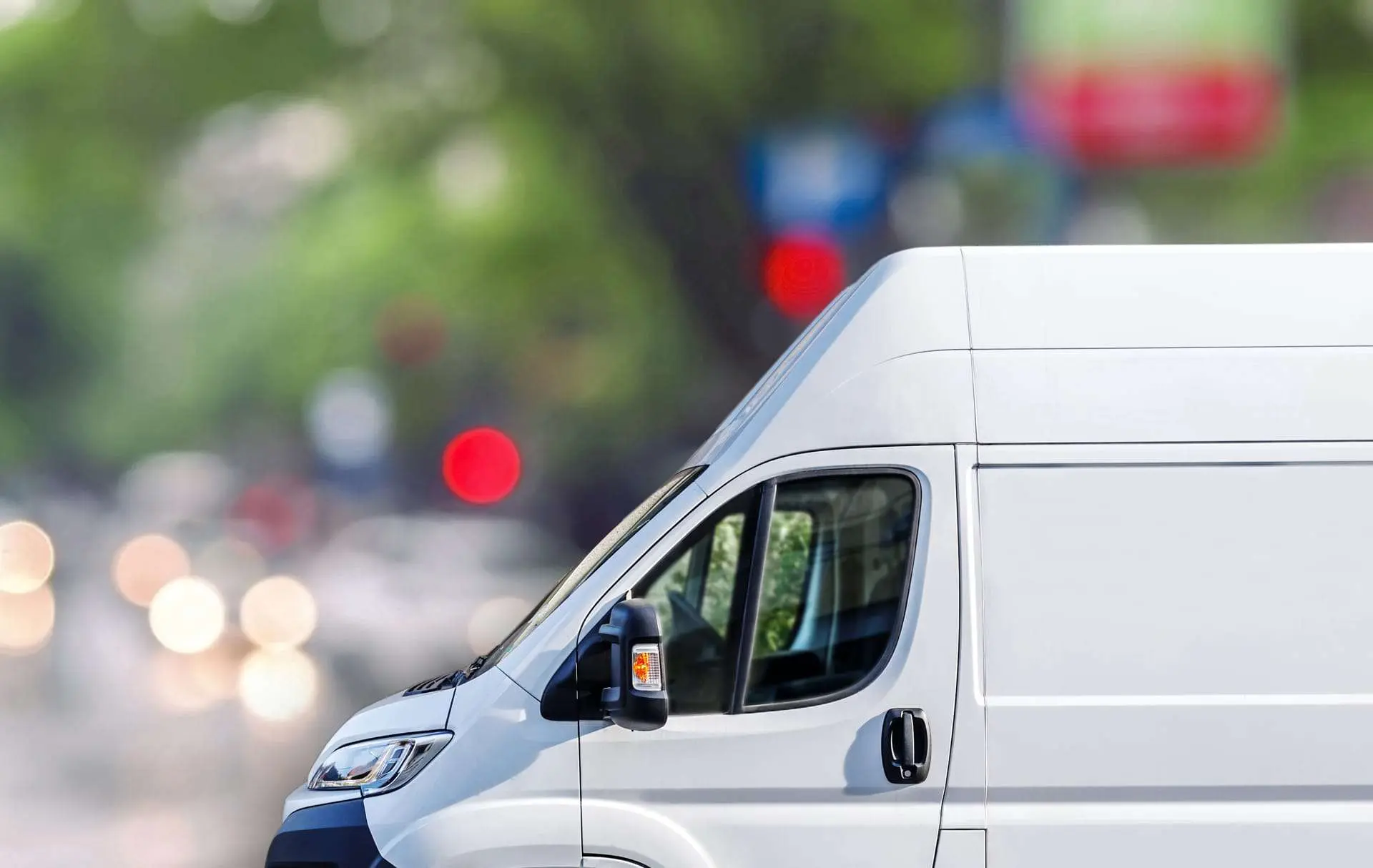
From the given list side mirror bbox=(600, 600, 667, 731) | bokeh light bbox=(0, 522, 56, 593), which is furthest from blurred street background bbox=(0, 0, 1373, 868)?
side mirror bbox=(600, 600, 667, 731)

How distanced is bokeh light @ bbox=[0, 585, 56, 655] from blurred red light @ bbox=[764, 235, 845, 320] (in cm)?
937

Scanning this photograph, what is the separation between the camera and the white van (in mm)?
3676

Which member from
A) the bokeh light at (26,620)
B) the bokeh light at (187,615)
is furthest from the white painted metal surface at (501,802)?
the bokeh light at (26,620)

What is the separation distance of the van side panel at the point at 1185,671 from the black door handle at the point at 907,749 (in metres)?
0.16

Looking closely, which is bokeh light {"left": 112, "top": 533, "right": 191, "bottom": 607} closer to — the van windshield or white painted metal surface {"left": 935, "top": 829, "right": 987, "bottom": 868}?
the van windshield

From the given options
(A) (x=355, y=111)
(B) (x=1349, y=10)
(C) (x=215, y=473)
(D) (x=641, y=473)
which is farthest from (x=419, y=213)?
(B) (x=1349, y=10)

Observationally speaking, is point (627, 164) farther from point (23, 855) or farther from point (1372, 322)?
point (1372, 322)

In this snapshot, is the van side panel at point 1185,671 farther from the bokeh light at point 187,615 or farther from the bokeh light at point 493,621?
the bokeh light at point 187,615

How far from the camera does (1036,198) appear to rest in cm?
1667

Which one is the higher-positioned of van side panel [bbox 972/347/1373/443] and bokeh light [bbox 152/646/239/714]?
van side panel [bbox 972/347/1373/443]

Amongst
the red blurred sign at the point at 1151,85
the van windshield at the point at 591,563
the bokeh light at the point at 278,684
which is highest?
the red blurred sign at the point at 1151,85

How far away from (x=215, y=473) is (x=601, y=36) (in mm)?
10650

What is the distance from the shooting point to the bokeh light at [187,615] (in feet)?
56.0

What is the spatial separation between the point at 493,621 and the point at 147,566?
25.4 ft
